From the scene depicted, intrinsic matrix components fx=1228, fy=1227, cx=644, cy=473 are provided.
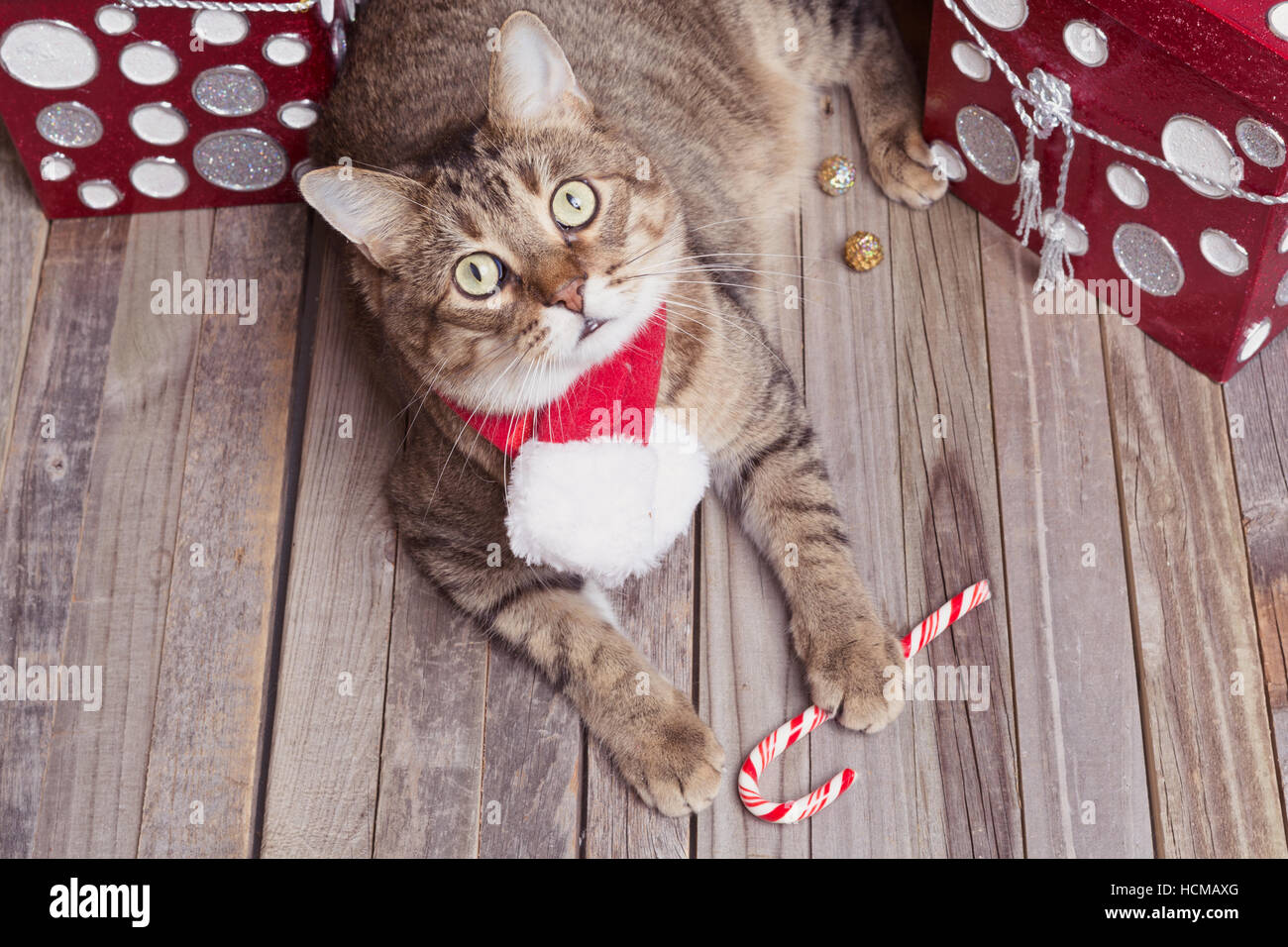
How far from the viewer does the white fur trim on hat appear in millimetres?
1514

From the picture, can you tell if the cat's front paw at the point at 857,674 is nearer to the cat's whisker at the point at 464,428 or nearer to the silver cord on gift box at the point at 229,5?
the cat's whisker at the point at 464,428

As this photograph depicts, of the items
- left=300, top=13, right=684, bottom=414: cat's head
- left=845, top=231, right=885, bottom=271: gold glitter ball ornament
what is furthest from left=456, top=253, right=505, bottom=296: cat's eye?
left=845, top=231, right=885, bottom=271: gold glitter ball ornament

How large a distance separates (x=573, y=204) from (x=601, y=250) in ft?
0.23

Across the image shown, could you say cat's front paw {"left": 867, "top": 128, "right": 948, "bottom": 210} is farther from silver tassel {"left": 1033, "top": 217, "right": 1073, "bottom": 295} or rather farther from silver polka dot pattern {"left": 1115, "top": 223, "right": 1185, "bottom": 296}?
silver polka dot pattern {"left": 1115, "top": 223, "right": 1185, "bottom": 296}

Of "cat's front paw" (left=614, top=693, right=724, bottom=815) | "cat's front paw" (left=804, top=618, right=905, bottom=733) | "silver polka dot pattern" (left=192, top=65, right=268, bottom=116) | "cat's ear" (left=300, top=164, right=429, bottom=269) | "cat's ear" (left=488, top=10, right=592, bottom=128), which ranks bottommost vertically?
"cat's front paw" (left=614, top=693, right=724, bottom=815)

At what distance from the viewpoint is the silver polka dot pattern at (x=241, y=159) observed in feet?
6.78

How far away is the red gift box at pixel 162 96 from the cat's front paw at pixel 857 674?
3.96 ft

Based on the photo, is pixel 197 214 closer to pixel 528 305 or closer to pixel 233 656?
pixel 233 656

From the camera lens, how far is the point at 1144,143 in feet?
5.63

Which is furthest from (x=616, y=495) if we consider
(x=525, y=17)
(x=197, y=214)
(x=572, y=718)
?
(x=197, y=214)

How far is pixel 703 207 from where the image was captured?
1961mm

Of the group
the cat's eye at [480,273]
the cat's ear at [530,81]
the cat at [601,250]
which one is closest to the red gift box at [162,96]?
the cat at [601,250]
